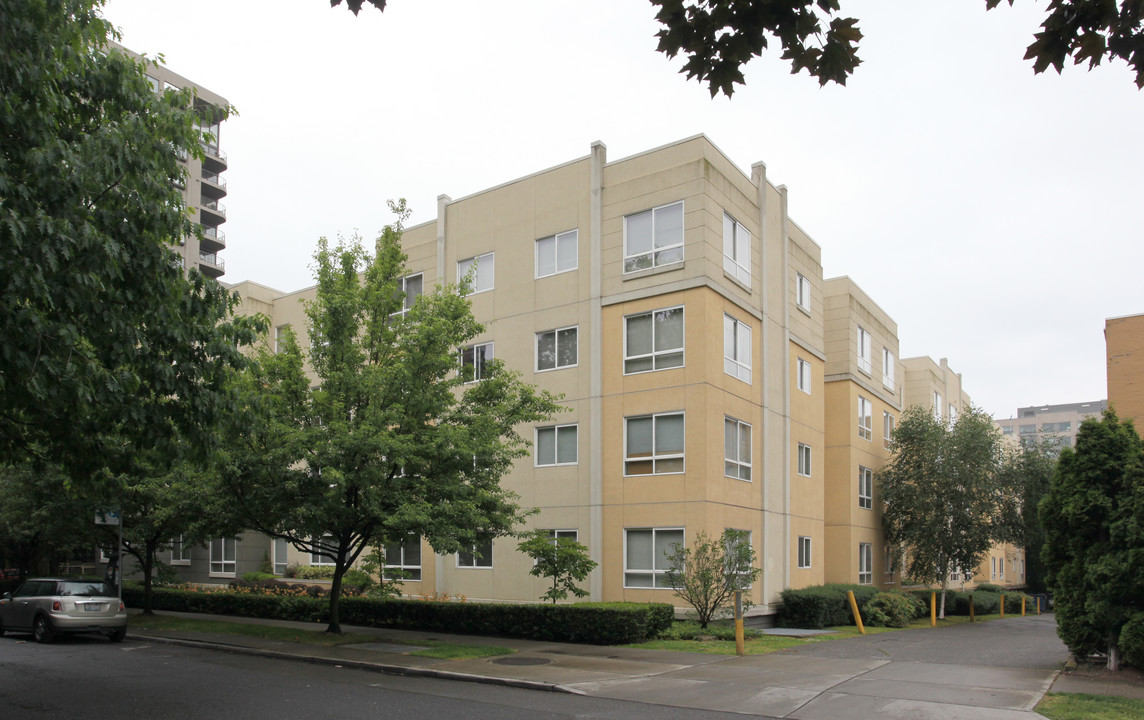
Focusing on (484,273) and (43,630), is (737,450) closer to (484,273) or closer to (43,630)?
(484,273)

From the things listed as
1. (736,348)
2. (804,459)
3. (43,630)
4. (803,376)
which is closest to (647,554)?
(736,348)

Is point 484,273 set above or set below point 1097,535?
above

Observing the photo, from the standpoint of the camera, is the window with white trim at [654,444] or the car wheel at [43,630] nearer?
the car wheel at [43,630]

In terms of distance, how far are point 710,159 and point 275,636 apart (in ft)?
53.2

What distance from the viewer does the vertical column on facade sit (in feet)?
79.2

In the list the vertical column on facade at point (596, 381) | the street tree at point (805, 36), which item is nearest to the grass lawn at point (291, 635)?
the vertical column on facade at point (596, 381)

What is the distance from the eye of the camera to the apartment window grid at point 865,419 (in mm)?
34594

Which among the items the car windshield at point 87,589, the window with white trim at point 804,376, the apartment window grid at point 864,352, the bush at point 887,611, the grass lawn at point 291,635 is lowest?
the bush at point 887,611

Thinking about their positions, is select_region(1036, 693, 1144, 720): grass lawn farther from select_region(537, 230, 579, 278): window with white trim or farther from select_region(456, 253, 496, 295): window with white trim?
select_region(456, 253, 496, 295): window with white trim

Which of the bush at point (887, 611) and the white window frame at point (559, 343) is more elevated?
the white window frame at point (559, 343)

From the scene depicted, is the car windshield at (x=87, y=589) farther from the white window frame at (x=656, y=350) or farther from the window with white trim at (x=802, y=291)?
the window with white trim at (x=802, y=291)

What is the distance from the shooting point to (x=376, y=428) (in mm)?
17875

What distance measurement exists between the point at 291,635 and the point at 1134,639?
54.7ft

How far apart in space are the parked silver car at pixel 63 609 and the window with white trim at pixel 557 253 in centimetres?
1410
